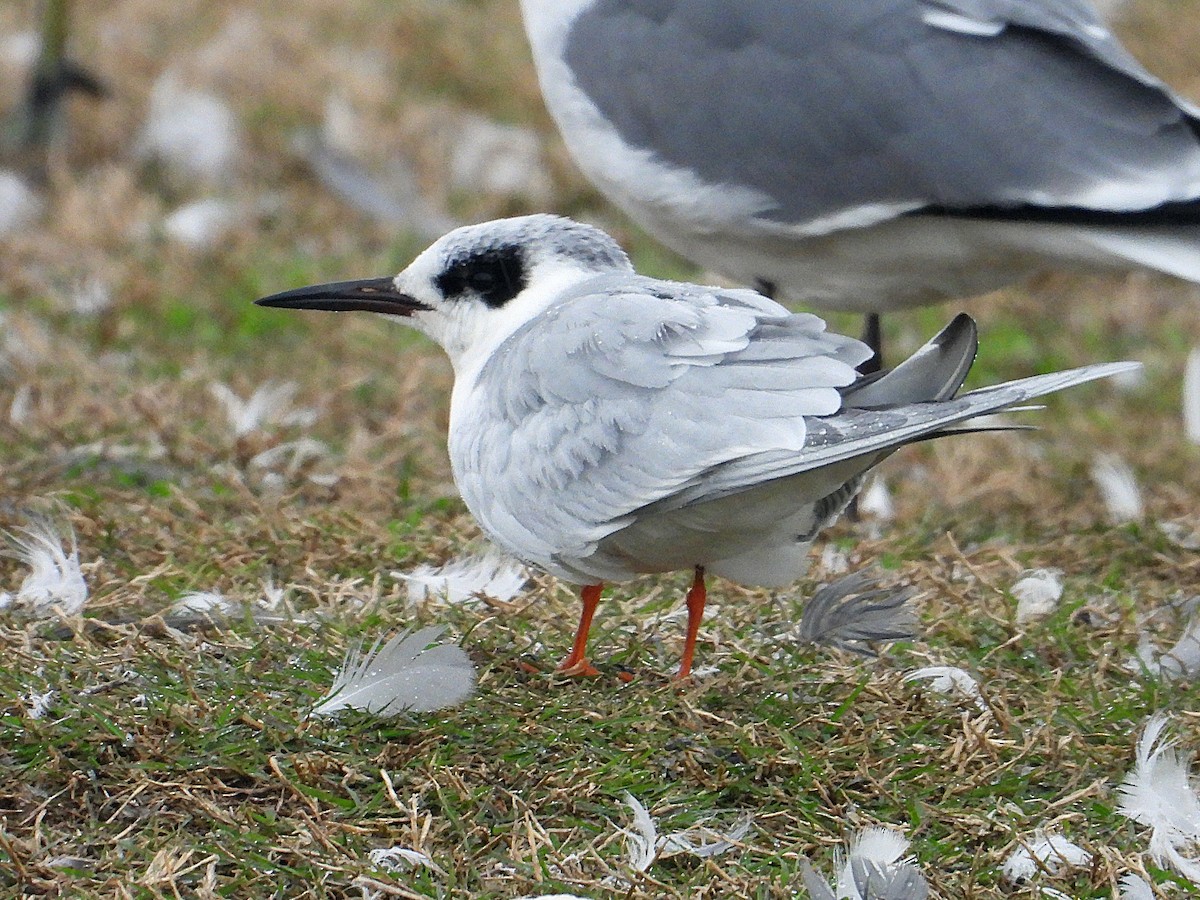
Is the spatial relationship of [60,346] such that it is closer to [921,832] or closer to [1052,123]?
[1052,123]

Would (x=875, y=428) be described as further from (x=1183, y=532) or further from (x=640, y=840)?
(x=1183, y=532)

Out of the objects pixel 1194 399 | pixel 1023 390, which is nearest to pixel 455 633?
pixel 1023 390

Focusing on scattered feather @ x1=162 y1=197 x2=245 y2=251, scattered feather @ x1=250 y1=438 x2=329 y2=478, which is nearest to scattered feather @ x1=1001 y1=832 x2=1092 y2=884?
scattered feather @ x1=250 y1=438 x2=329 y2=478

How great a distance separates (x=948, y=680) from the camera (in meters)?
2.94

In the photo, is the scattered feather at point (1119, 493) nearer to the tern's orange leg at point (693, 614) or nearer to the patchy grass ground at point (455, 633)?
the patchy grass ground at point (455, 633)

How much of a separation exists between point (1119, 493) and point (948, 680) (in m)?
1.40

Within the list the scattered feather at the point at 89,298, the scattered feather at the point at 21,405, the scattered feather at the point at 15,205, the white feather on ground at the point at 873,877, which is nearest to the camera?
the white feather on ground at the point at 873,877

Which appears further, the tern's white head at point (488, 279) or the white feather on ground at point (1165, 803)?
the tern's white head at point (488, 279)

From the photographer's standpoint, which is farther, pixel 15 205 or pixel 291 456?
pixel 15 205

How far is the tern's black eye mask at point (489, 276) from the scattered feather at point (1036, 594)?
116 centimetres

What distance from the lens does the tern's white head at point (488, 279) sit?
2955 millimetres

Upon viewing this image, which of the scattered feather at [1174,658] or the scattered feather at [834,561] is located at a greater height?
the scattered feather at [1174,658]

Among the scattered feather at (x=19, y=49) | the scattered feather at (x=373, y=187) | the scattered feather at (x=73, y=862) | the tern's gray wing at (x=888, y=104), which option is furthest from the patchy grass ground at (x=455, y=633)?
the scattered feather at (x=19, y=49)

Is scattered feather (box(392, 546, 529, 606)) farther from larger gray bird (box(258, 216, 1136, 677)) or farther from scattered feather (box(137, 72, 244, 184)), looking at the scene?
scattered feather (box(137, 72, 244, 184))
